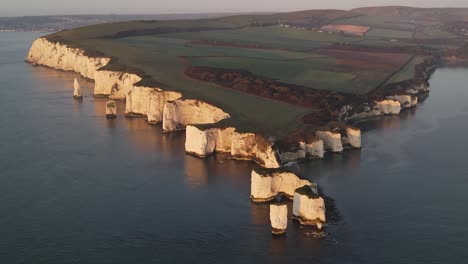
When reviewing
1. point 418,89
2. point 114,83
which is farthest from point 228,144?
point 418,89

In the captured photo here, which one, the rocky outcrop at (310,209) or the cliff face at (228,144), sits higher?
the cliff face at (228,144)

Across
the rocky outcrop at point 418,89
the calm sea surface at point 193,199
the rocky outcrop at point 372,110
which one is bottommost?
the calm sea surface at point 193,199

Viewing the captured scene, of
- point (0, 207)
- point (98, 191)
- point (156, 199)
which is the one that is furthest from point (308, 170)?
point (0, 207)

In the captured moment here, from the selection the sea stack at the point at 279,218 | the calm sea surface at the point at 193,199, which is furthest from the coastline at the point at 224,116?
the sea stack at the point at 279,218

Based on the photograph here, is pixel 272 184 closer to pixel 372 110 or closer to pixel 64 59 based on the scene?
pixel 372 110

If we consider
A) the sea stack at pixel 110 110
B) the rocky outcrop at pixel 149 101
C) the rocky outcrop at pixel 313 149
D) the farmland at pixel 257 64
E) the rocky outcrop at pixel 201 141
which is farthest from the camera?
the sea stack at pixel 110 110

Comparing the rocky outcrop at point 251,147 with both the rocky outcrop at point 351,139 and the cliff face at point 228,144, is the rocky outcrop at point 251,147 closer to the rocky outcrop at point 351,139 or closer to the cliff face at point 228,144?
the cliff face at point 228,144
